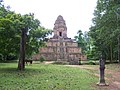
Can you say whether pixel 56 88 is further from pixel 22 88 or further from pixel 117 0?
pixel 117 0

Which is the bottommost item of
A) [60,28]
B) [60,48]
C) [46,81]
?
[46,81]

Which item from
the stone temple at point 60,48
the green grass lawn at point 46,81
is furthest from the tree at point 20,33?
the stone temple at point 60,48

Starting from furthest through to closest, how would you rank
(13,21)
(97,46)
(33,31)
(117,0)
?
1. (97,46)
2. (117,0)
3. (33,31)
4. (13,21)

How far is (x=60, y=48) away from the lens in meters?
66.4

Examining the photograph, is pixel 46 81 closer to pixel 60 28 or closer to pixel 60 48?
pixel 60 48

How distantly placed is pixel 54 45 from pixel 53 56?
10.4 ft

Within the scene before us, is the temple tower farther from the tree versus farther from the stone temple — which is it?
the tree

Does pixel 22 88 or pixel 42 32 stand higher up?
pixel 42 32

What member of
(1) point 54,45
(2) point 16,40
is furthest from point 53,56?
(2) point 16,40

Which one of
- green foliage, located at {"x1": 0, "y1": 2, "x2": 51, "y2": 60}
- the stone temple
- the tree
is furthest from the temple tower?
the tree

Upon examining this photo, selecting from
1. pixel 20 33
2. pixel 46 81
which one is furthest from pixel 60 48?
pixel 46 81

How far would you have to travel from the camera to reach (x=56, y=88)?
12758 millimetres

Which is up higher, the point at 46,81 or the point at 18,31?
the point at 18,31

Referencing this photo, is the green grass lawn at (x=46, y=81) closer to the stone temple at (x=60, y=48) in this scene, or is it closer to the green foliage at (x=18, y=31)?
the green foliage at (x=18, y=31)
